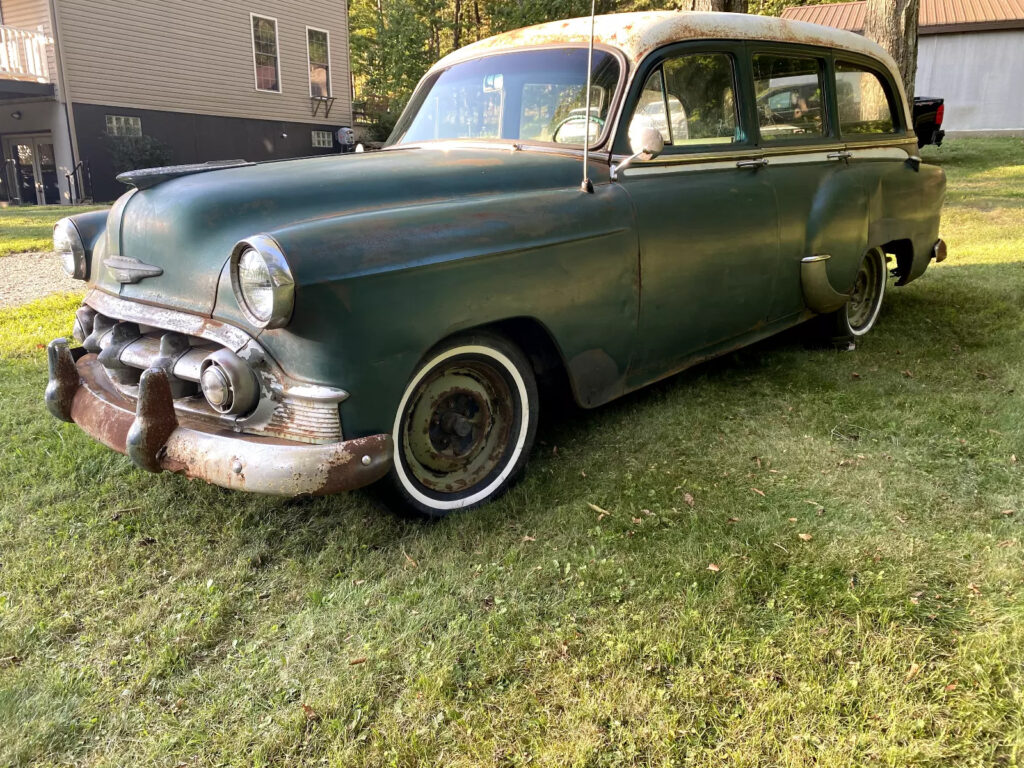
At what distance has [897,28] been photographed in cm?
980

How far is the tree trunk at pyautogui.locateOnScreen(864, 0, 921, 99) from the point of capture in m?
9.74

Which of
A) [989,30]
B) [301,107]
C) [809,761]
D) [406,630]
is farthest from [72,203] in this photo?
[989,30]

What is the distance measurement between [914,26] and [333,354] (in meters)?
10.5

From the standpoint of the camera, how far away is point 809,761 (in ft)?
5.87

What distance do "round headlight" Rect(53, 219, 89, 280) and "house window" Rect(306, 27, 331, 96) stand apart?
706 inches

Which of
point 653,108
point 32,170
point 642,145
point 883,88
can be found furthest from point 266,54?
point 642,145

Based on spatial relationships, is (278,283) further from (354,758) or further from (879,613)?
(879,613)

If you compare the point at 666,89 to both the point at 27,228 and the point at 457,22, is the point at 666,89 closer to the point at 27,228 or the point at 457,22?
the point at 27,228

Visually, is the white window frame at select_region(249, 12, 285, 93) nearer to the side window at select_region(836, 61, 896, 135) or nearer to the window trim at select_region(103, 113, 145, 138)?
the window trim at select_region(103, 113, 145, 138)

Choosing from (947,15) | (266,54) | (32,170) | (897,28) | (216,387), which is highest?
(947,15)

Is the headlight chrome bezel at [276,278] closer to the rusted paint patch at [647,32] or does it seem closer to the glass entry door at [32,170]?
the rusted paint patch at [647,32]

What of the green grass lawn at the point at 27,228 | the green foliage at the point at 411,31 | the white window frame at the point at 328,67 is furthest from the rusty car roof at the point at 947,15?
the green grass lawn at the point at 27,228

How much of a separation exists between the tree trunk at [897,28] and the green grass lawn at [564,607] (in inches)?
314

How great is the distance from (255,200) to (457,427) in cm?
109
